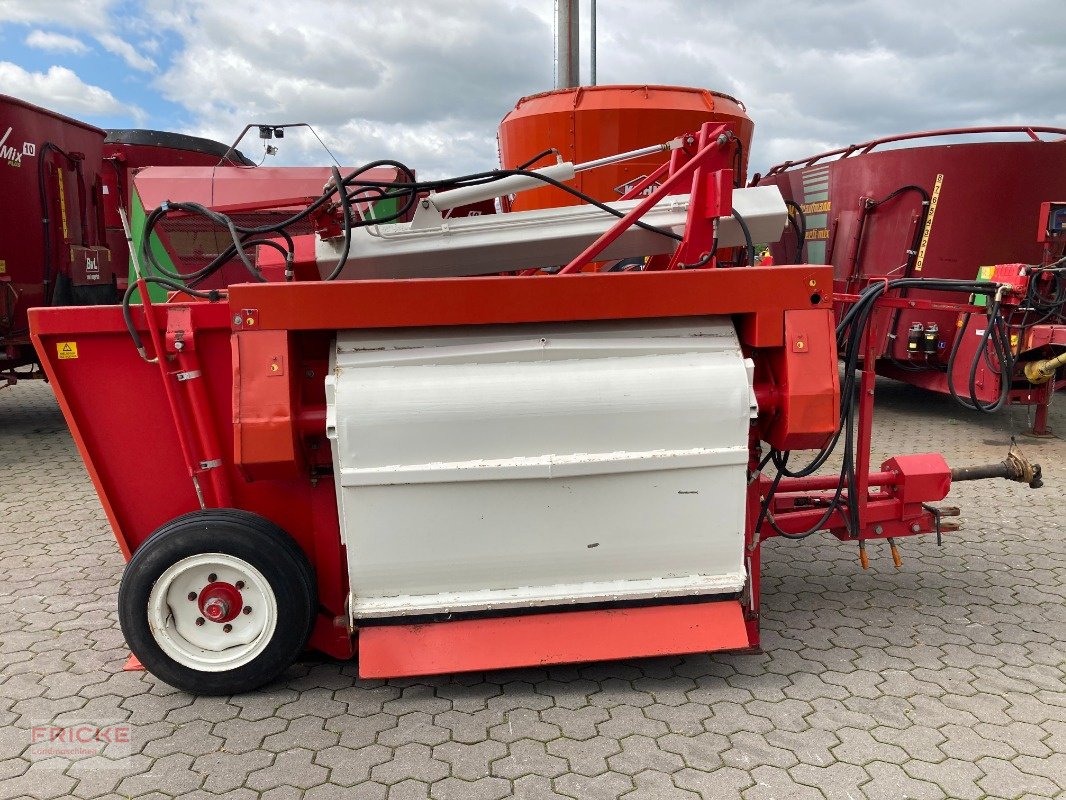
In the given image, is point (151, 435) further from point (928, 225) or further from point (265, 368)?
point (928, 225)

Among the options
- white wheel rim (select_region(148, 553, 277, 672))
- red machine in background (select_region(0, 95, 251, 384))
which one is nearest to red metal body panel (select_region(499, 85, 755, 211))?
red machine in background (select_region(0, 95, 251, 384))

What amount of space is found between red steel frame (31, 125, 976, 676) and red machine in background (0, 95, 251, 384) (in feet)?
15.4

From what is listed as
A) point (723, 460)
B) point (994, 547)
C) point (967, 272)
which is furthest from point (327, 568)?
point (967, 272)

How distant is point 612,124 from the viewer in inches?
227

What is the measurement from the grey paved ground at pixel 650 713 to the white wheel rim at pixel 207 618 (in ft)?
0.52

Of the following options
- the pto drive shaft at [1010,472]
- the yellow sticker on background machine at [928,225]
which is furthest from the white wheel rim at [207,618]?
the yellow sticker on background machine at [928,225]

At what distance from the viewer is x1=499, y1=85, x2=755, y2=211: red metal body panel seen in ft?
18.9

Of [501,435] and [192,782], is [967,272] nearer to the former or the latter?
[501,435]

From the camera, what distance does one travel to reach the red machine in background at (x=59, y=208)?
6.62m

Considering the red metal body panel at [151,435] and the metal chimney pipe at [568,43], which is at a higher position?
the metal chimney pipe at [568,43]

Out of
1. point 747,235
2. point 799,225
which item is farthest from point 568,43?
point 747,235

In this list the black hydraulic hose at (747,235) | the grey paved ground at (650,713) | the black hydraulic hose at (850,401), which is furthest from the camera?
the black hydraulic hose at (747,235)

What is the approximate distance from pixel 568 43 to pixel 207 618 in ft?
29.5

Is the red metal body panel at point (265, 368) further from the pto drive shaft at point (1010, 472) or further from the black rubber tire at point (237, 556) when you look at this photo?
the pto drive shaft at point (1010, 472)
